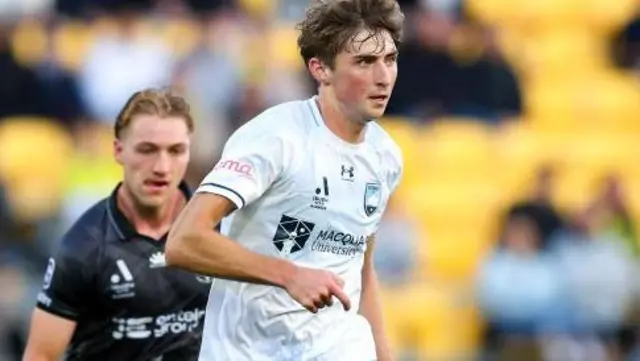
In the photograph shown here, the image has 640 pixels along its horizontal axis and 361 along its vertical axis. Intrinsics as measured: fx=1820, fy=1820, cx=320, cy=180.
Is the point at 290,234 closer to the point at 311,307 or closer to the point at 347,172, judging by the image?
the point at 347,172

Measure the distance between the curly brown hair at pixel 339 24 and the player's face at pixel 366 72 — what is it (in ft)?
0.07

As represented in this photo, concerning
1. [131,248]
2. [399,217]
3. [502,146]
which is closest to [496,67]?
[502,146]

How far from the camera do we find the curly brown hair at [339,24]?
592cm

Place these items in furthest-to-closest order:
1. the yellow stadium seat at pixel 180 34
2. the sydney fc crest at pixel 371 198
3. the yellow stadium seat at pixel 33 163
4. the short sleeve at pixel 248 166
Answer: the yellow stadium seat at pixel 180 34 < the yellow stadium seat at pixel 33 163 < the sydney fc crest at pixel 371 198 < the short sleeve at pixel 248 166

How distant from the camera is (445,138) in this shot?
46.0 ft

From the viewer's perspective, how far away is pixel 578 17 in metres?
16.0

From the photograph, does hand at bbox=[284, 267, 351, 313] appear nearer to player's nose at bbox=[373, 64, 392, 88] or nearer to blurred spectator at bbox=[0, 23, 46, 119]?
player's nose at bbox=[373, 64, 392, 88]

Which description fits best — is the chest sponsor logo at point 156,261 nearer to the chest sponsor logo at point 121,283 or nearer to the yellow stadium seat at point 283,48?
the chest sponsor logo at point 121,283

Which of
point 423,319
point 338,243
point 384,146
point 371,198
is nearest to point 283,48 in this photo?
point 423,319

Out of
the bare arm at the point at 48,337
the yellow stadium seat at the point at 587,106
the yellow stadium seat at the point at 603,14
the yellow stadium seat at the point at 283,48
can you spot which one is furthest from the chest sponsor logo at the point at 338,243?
the yellow stadium seat at the point at 603,14

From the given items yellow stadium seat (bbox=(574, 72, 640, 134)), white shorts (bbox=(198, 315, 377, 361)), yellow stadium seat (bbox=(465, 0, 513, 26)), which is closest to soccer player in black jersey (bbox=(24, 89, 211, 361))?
white shorts (bbox=(198, 315, 377, 361))

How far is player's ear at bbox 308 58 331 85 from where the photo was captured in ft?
19.6

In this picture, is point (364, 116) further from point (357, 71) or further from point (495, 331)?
point (495, 331)

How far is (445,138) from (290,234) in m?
8.20
